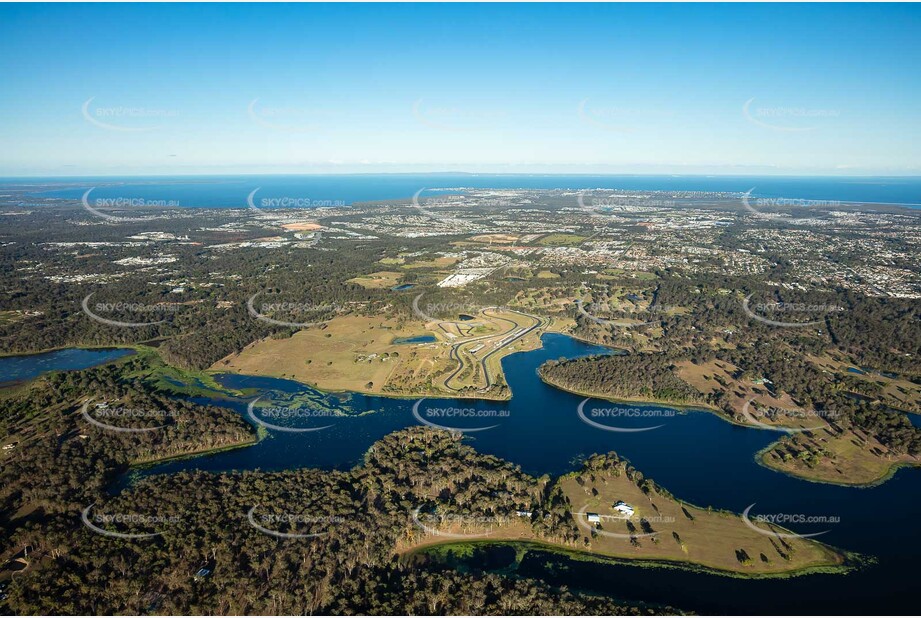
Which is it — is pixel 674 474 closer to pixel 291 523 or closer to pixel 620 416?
pixel 620 416

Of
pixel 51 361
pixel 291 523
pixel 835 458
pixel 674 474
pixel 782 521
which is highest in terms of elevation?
pixel 51 361

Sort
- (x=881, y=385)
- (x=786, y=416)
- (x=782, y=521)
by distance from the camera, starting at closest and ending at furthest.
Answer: (x=782, y=521) → (x=786, y=416) → (x=881, y=385)

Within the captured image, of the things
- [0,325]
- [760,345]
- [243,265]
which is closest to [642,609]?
[760,345]

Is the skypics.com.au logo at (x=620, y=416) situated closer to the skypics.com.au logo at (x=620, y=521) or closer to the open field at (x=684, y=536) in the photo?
the open field at (x=684, y=536)

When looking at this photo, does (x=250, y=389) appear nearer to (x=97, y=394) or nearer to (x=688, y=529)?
(x=97, y=394)

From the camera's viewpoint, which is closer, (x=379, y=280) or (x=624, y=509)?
(x=624, y=509)

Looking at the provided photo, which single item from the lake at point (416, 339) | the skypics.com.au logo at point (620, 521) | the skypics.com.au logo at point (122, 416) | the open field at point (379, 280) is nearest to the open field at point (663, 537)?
the skypics.com.au logo at point (620, 521)

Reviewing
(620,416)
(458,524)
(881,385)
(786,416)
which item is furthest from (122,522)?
(881,385)
